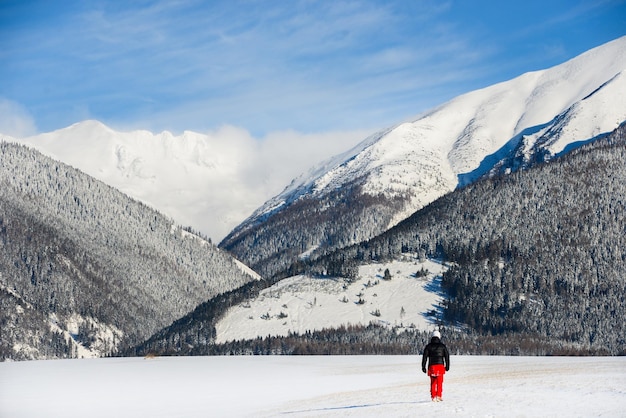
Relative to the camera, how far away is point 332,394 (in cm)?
6912

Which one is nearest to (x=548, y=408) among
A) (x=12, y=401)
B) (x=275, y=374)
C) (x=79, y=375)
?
(x=12, y=401)

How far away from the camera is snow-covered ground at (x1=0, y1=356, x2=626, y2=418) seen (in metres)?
53.4

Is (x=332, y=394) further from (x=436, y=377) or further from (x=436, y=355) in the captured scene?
(x=436, y=355)

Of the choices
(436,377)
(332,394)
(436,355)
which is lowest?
(332,394)

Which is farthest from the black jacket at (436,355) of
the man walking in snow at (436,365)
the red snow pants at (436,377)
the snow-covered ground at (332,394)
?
the snow-covered ground at (332,394)

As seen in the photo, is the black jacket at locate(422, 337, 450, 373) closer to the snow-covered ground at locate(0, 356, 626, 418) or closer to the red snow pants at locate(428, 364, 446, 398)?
the red snow pants at locate(428, 364, 446, 398)

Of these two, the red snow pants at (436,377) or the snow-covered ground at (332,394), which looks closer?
the snow-covered ground at (332,394)

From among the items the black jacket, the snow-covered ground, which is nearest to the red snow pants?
the black jacket

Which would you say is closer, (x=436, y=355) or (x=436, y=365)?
(x=436, y=365)

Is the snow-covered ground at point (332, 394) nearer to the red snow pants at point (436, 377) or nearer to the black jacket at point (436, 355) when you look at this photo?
the red snow pants at point (436, 377)

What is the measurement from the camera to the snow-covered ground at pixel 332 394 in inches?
2102

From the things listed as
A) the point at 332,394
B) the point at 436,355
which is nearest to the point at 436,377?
the point at 436,355

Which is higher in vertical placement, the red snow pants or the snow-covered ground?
the red snow pants

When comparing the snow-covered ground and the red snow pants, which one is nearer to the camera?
the snow-covered ground
